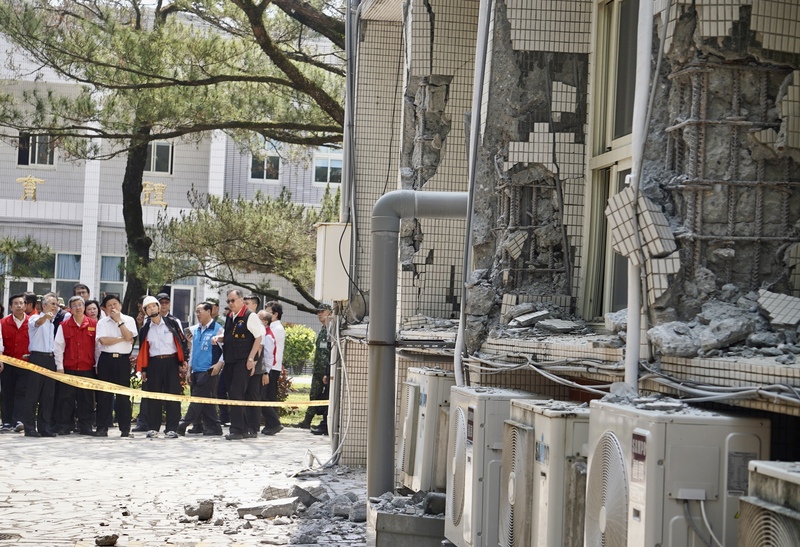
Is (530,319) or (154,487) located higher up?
(530,319)

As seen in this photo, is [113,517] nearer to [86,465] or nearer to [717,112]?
[86,465]

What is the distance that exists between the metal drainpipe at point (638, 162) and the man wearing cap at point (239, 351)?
1064cm

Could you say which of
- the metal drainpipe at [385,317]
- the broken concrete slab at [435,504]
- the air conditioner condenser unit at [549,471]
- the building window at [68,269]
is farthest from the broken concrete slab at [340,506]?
the building window at [68,269]

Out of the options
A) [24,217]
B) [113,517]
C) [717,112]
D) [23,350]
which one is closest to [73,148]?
[23,350]

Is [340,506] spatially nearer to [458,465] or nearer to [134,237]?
[458,465]

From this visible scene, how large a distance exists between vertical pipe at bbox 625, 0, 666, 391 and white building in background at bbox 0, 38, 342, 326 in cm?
2820

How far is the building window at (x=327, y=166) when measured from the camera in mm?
34250

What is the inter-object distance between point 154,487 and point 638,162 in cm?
696

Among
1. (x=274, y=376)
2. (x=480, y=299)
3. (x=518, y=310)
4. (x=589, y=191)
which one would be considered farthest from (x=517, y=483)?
(x=274, y=376)

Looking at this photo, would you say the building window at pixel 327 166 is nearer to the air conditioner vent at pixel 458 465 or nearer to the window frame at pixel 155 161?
the window frame at pixel 155 161

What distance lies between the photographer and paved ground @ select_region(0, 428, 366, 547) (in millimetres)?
8211

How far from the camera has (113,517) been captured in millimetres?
8953

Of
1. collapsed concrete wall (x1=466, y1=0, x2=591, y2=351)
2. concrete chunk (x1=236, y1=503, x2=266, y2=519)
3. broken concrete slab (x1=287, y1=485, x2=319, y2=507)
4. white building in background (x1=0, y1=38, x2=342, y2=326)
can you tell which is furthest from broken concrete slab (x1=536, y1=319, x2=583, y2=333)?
white building in background (x1=0, y1=38, x2=342, y2=326)

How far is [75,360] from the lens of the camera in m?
15.0
